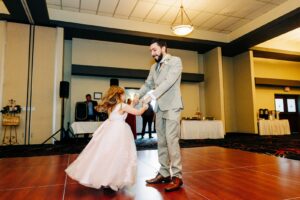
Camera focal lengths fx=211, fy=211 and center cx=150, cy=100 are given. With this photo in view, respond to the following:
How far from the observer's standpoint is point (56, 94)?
6.27 m

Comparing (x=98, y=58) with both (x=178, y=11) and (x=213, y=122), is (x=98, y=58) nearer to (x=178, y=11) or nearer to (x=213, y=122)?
(x=178, y=11)

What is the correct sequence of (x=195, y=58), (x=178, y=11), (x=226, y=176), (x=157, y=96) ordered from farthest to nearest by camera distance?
(x=195, y=58) → (x=178, y=11) → (x=226, y=176) → (x=157, y=96)

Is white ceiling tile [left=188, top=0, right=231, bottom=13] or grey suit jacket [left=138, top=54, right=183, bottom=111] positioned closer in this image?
grey suit jacket [left=138, top=54, right=183, bottom=111]

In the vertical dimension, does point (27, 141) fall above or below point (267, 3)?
below

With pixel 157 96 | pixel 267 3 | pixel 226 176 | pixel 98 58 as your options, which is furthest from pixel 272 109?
pixel 157 96

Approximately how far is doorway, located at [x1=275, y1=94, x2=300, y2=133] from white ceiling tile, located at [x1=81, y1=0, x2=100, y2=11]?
9.09m

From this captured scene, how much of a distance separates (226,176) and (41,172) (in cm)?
218

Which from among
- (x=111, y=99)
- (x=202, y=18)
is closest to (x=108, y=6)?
(x=202, y=18)

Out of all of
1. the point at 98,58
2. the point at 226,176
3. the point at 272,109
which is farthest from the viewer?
the point at 272,109

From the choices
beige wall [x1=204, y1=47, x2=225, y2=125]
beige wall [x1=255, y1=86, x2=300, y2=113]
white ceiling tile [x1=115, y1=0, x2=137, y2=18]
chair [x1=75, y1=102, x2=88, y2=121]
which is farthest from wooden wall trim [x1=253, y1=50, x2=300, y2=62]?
chair [x1=75, y1=102, x2=88, y2=121]

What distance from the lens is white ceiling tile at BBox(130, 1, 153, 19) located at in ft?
19.7

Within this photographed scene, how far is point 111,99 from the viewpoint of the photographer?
2041 millimetres

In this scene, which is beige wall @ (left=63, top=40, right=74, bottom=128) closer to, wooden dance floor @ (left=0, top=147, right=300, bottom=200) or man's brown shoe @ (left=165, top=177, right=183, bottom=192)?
wooden dance floor @ (left=0, top=147, right=300, bottom=200)

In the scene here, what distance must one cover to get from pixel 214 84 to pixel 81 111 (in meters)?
5.07
